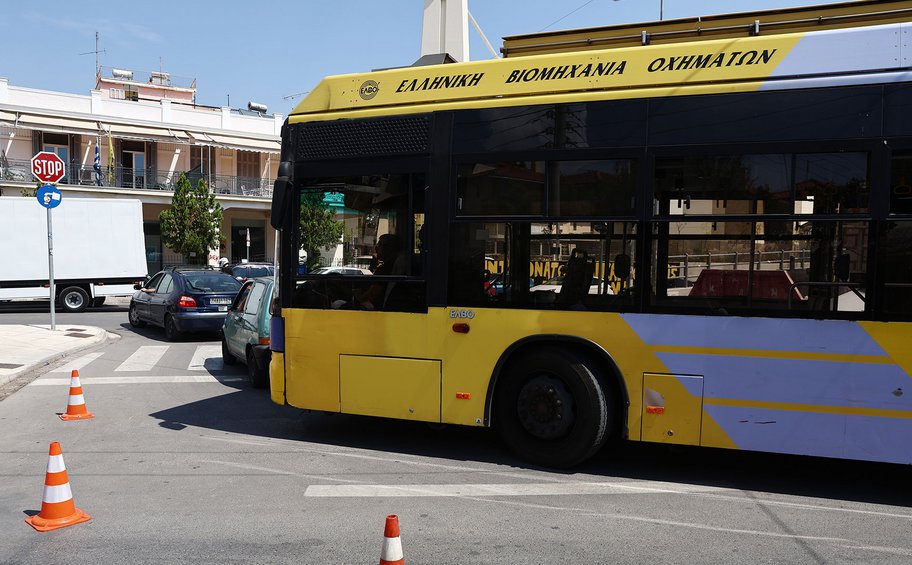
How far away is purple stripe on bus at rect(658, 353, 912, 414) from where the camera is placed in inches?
189

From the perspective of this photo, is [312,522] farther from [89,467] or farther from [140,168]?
[140,168]

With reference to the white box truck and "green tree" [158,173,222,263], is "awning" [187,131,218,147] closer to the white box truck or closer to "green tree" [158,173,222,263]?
"green tree" [158,173,222,263]

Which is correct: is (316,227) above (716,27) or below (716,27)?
below

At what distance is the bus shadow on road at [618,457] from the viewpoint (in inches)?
213

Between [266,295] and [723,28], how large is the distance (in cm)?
652

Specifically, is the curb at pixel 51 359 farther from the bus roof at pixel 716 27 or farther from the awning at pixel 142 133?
the awning at pixel 142 133

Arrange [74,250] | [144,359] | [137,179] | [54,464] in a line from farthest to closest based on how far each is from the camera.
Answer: [137,179] → [74,250] → [144,359] → [54,464]

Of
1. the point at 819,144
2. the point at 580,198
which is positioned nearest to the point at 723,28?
the point at 819,144

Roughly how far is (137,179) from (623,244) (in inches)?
1516

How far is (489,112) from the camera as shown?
5.85 m

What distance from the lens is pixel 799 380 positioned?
4980 mm

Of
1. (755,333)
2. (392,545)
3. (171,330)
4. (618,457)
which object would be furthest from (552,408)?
(171,330)

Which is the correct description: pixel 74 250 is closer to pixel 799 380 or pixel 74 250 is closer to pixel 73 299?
pixel 73 299

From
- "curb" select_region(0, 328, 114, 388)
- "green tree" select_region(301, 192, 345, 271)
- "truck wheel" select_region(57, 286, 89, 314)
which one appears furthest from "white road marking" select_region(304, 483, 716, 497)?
"truck wheel" select_region(57, 286, 89, 314)
